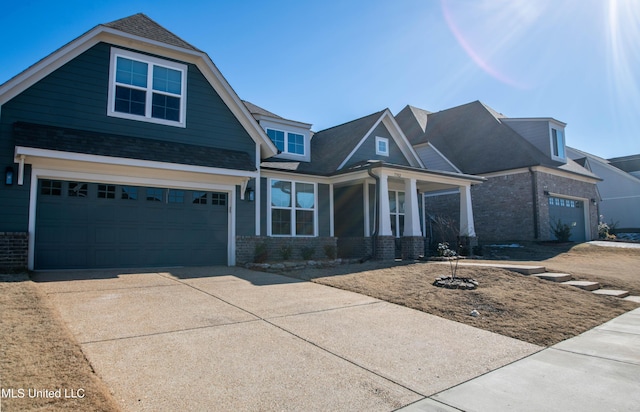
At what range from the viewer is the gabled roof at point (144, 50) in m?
9.31

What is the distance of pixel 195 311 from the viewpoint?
5.94m

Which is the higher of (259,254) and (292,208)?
(292,208)

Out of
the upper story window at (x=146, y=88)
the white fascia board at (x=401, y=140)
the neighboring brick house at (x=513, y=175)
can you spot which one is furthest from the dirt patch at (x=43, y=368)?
the neighboring brick house at (x=513, y=175)

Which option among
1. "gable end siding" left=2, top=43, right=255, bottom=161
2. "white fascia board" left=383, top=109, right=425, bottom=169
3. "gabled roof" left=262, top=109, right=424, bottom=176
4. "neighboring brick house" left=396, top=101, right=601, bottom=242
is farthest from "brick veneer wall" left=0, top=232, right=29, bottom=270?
"neighboring brick house" left=396, top=101, right=601, bottom=242

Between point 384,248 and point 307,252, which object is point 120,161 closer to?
point 307,252

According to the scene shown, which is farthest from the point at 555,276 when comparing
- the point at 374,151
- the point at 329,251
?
the point at 374,151

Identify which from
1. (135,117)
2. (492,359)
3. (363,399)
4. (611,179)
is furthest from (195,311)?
(611,179)

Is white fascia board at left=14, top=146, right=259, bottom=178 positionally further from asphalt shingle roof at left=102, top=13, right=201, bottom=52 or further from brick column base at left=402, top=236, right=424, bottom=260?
brick column base at left=402, top=236, right=424, bottom=260

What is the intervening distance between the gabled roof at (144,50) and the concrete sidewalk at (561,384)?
1016 cm

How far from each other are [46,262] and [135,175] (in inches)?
113

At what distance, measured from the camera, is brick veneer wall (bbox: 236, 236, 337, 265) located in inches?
478

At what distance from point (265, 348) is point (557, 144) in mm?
22799

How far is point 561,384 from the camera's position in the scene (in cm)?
382

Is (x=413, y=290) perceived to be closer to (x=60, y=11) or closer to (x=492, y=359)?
(x=492, y=359)
